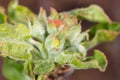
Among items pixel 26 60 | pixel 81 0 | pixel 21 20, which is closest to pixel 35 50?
pixel 26 60

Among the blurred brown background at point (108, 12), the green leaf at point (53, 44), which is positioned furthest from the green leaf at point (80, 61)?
the blurred brown background at point (108, 12)

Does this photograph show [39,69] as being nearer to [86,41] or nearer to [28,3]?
[86,41]

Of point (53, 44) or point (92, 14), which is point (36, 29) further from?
point (92, 14)

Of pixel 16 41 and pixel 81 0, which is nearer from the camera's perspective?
pixel 16 41

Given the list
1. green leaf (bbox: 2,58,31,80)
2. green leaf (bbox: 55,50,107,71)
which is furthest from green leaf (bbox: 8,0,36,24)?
green leaf (bbox: 55,50,107,71)

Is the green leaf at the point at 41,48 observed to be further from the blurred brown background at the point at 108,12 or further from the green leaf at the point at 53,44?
the blurred brown background at the point at 108,12

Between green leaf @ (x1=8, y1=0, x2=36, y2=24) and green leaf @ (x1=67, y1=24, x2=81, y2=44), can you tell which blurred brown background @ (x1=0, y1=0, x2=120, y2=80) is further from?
green leaf @ (x1=67, y1=24, x2=81, y2=44)

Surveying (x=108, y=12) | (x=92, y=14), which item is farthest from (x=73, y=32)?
(x=108, y=12)
